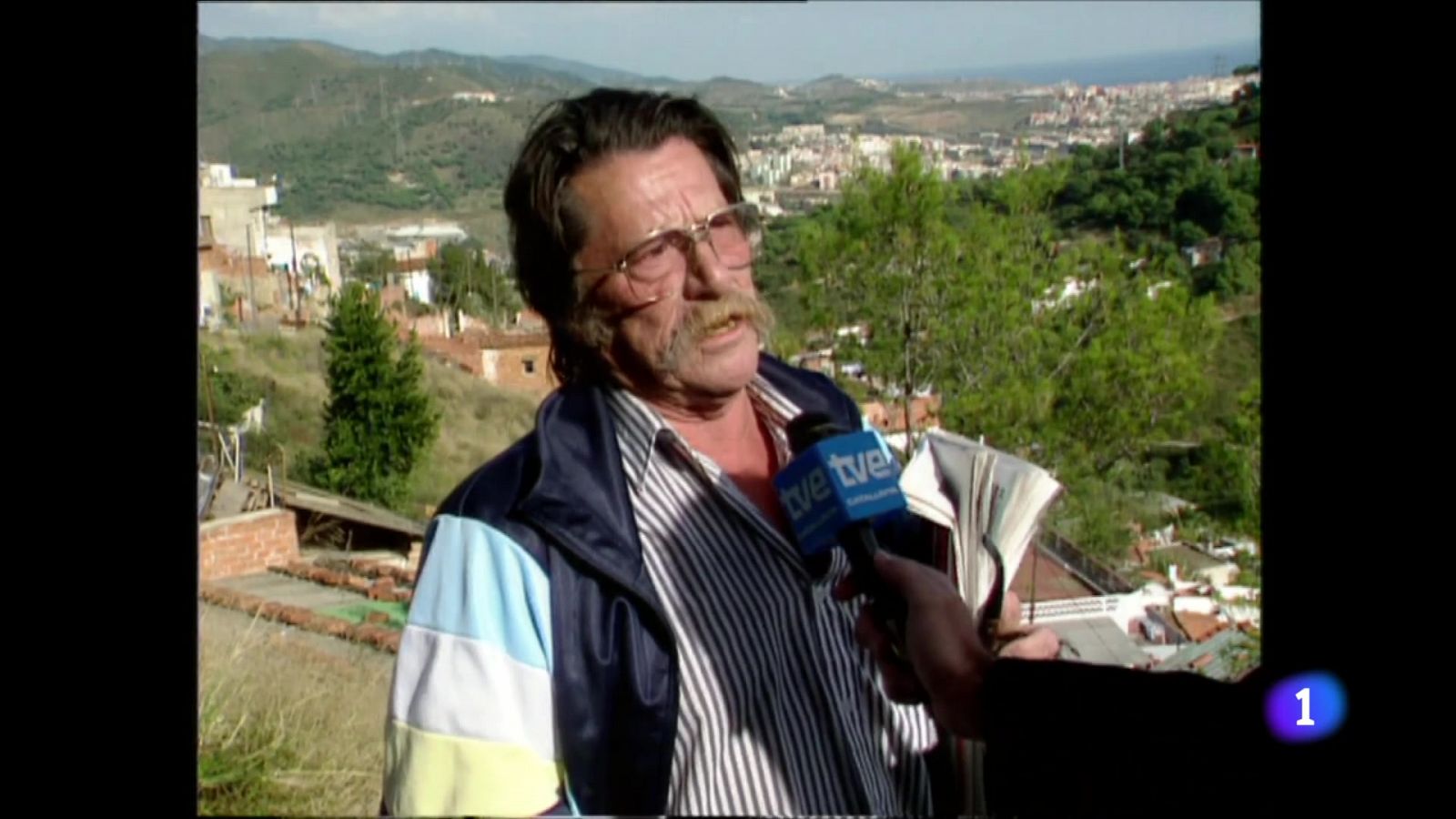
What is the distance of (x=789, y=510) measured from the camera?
1866mm

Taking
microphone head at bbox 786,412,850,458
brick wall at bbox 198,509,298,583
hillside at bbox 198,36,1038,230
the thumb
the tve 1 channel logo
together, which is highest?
hillside at bbox 198,36,1038,230

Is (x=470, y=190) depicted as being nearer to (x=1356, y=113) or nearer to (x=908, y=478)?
(x=908, y=478)

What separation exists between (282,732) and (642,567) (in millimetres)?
2382

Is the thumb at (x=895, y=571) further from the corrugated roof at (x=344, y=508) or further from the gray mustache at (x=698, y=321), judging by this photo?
the corrugated roof at (x=344, y=508)

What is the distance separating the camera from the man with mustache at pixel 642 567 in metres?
1.66

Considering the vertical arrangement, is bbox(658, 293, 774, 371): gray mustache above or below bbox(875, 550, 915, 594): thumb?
above

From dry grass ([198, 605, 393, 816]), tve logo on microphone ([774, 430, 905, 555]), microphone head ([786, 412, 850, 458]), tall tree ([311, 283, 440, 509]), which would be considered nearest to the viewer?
tve logo on microphone ([774, 430, 905, 555])

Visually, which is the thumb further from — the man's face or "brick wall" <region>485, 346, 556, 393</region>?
"brick wall" <region>485, 346, 556, 393</region>

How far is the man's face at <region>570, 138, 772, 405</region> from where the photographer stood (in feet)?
6.53

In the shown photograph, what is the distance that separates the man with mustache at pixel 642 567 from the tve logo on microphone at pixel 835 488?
0.31ft

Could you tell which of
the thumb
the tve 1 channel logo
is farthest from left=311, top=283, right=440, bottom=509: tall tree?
the tve 1 channel logo

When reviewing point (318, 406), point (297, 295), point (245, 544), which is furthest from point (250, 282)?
point (318, 406)

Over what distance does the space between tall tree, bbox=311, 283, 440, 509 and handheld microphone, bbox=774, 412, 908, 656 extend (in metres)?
6.95

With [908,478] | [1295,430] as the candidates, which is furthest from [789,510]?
[1295,430]
